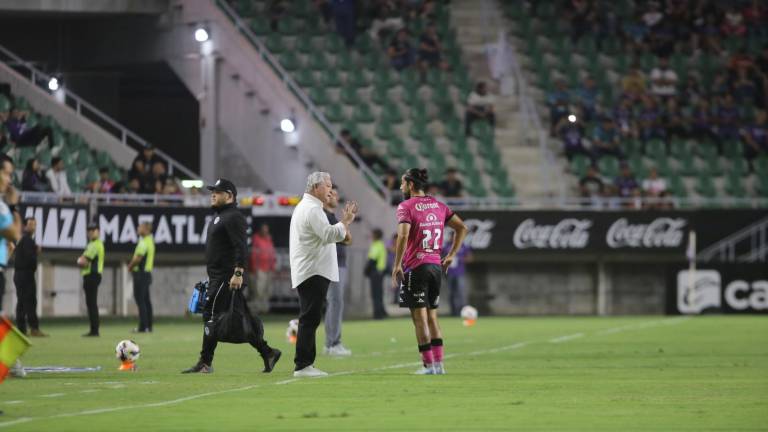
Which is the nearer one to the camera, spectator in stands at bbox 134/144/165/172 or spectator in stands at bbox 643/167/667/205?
spectator in stands at bbox 134/144/165/172

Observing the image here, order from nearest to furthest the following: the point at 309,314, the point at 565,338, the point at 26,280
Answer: the point at 309,314
the point at 565,338
the point at 26,280

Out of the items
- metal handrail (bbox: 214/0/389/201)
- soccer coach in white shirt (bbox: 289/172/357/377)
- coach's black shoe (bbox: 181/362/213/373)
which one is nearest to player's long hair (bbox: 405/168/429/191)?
soccer coach in white shirt (bbox: 289/172/357/377)

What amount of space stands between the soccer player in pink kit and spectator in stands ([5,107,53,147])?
2094cm

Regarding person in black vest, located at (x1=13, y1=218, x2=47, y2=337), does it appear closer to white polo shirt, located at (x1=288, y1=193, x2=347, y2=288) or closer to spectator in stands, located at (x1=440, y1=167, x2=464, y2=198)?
white polo shirt, located at (x1=288, y1=193, x2=347, y2=288)

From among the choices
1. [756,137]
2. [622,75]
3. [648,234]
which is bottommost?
[648,234]

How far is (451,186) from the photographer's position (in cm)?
3853

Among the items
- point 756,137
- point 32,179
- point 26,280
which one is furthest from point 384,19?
point 26,280

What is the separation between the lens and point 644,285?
4006 centimetres

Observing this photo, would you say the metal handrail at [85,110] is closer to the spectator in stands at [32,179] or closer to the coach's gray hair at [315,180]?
the spectator in stands at [32,179]

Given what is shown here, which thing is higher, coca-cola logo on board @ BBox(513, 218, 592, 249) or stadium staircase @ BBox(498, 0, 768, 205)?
stadium staircase @ BBox(498, 0, 768, 205)

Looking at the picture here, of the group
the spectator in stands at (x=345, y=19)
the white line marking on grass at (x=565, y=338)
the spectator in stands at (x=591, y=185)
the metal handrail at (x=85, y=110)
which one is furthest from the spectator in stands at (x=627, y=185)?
the white line marking on grass at (x=565, y=338)

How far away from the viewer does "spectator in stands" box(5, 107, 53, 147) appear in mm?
35594

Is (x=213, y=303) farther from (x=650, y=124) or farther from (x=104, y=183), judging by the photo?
(x=650, y=124)

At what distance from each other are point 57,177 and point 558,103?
13.9 meters
